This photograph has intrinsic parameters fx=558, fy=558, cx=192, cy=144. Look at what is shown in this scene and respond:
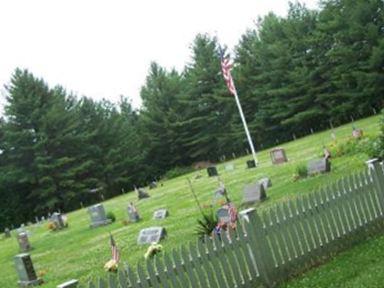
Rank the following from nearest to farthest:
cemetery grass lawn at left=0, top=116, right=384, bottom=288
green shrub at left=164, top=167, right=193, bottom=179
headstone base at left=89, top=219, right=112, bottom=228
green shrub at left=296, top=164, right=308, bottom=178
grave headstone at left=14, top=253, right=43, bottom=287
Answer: grave headstone at left=14, top=253, right=43, bottom=287
cemetery grass lawn at left=0, top=116, right=384, bottom=288
green shrub at left=296, top=164, right=308, bottom=178
headstone base at left=89, top=219, right=112, bottom=228
green shrub at left=164, top=167, right=193, bottom=179

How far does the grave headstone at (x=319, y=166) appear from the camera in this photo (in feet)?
63.1

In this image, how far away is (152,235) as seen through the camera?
52.9ft

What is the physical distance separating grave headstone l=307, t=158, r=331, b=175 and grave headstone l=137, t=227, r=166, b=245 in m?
6.27

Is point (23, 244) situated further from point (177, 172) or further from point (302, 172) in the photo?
point (177, 172)

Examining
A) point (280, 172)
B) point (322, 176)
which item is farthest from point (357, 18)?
point (322, 176)

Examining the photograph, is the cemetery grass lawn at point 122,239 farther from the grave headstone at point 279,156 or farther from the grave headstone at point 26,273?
the grave headstone at point 279,156

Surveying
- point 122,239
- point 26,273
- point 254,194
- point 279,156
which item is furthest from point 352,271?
point 279,156

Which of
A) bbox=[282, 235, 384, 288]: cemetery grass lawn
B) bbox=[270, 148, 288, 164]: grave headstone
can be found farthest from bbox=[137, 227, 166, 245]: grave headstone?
bbox=[270, 148, 288, 164]: grave headstone

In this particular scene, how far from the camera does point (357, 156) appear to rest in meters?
20.8

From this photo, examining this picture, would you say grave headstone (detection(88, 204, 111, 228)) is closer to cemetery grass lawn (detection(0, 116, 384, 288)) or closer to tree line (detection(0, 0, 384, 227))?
cemetery grass lawn (detection(0, 116, 384, 288))

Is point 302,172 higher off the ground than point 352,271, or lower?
higher

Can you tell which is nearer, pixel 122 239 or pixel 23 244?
pixel 122 239

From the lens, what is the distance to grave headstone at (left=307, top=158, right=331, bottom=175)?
19.2 meters

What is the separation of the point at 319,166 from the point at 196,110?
42358 mm
